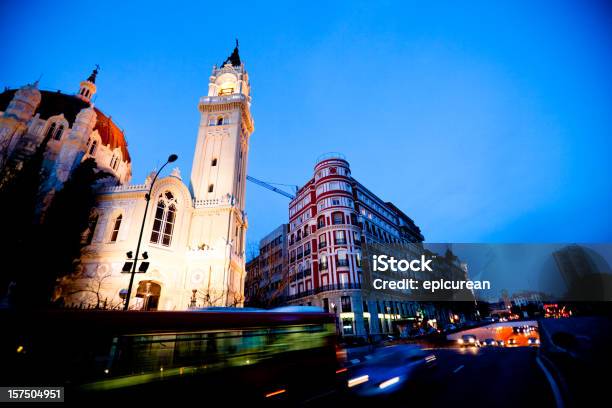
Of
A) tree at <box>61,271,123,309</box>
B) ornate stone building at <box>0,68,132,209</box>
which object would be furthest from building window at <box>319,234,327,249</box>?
ornate stone building at <box>0,68,132,209</box>

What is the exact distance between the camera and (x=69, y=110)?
36.3 meters

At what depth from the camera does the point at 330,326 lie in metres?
9.79

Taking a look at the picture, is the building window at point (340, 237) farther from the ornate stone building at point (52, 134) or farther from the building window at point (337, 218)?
the ornate stone building at point (52, 134)

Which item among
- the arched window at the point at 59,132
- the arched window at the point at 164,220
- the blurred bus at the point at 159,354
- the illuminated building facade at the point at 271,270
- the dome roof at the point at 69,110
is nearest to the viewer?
the blurred bus at the point at 159,354

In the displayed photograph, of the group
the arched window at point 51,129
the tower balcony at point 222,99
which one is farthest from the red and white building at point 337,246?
the arched window at point 51,129

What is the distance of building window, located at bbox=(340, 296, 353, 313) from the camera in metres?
36.4

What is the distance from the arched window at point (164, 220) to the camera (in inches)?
1056

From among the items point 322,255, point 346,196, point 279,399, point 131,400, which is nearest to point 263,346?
point 279,399

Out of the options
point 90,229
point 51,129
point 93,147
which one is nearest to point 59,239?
point 90,229

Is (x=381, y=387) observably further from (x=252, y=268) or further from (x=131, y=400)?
(x=252, y=268)

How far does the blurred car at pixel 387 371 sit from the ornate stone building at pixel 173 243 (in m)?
19.1

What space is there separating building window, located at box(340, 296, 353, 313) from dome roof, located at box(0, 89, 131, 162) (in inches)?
1599

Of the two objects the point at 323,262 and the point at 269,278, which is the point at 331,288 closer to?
the point at 323,262

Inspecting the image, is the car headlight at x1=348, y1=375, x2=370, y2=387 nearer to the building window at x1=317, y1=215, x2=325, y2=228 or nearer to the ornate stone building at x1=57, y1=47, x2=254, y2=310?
the ornate stone building at x1=57, y1=47, x2=254, y2=310
